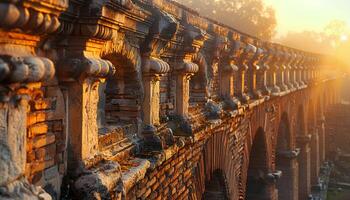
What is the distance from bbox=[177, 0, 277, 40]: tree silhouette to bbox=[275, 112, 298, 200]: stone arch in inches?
998

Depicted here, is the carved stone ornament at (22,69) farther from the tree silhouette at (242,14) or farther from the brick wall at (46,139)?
the tree silhouette at (242,14)

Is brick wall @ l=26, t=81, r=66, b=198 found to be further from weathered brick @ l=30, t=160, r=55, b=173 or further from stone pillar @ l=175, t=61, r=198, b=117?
stone pillar @ l=175, t=61, r=198, b=117

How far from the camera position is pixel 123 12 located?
13.3ft

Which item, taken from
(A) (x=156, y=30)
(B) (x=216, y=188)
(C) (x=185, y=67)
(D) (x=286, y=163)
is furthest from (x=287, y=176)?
(A) (x=156, y=30)

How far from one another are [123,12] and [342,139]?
101 ft

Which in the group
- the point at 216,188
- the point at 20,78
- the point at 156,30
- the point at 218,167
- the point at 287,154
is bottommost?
the point at 287,154

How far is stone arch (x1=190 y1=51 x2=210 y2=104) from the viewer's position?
761 cm

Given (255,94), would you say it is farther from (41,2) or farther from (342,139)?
(342,139)

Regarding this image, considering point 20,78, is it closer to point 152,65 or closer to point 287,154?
point 152,65

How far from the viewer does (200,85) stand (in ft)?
25.7

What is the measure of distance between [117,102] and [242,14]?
128ft

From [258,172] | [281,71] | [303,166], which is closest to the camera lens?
[258,172]

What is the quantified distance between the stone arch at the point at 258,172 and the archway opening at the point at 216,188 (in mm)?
4260

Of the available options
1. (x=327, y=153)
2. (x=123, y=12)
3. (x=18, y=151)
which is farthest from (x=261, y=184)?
(x=327, y=153)
